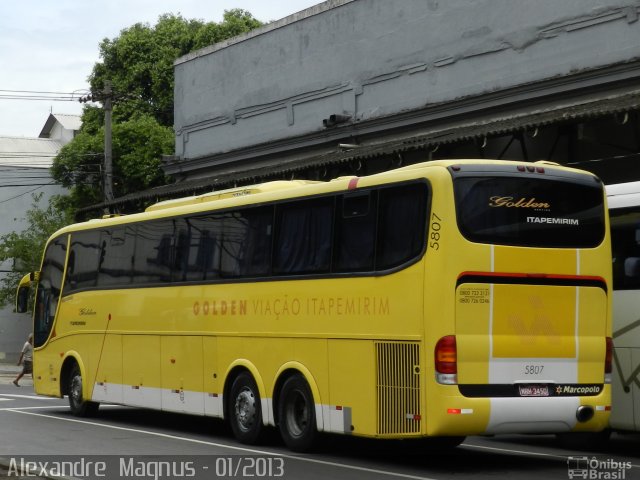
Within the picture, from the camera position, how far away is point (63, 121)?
82000 millimetres

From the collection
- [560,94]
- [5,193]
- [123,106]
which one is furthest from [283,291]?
[5,193]

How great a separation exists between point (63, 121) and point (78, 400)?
64.2m

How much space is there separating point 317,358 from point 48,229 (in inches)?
1229

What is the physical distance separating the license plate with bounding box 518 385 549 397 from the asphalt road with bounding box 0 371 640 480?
0.85 m

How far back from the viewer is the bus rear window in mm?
12539

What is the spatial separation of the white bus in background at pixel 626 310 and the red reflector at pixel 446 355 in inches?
109

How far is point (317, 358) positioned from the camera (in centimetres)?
1415

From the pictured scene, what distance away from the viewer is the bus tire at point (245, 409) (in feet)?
50.3

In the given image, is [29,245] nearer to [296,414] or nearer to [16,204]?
[16,204]

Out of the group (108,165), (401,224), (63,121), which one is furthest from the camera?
(63,121)

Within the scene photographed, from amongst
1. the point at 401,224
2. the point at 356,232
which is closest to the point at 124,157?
the point at 356,232

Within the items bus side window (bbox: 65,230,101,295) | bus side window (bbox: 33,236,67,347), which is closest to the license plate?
bus side window (bbox: 65,230,101,295)

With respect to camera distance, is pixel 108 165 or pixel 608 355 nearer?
pixel 608 355

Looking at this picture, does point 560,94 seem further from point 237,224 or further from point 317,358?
point 317,358
